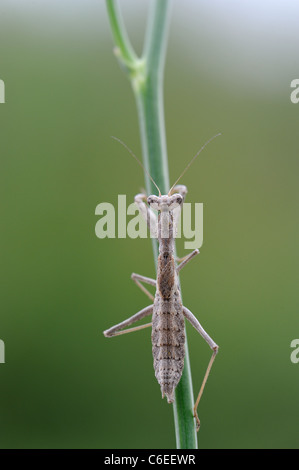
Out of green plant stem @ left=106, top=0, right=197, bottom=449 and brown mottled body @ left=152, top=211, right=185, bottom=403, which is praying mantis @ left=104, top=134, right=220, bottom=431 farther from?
green plant stem @ left=106, top=0, right=197, bottom=449

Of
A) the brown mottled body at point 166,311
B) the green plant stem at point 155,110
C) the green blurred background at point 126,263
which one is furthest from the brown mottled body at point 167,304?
the green blurred background at point 126,263

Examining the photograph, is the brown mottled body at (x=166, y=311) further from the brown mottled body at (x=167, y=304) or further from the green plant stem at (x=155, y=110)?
the green plant stem at (x=155, y=110)

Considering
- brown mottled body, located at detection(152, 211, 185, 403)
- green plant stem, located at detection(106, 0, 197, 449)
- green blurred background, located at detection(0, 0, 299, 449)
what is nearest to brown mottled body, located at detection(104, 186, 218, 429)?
brown mottled body, located at detection(152, 211, 185, 403)

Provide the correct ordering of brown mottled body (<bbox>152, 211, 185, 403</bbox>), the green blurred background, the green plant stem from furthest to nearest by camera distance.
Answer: the green blurred background
brown mottled body (<bbox>152, 211, 185, 403</bbox>)
the green plant stem

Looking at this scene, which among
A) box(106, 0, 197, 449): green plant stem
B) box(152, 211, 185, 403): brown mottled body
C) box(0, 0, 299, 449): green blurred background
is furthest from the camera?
box(0, 0, 299, 449): green blurred background

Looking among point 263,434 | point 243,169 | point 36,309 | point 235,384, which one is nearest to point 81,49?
point 243,169

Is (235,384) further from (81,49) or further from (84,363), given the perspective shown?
(81,49)

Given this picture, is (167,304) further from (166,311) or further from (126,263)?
(126,263)
